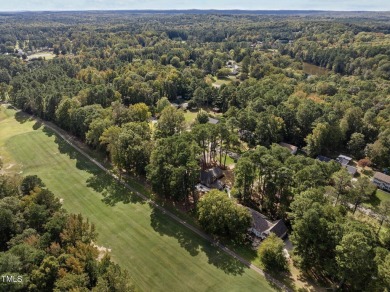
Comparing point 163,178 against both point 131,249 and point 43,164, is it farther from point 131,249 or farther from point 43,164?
point 43,164

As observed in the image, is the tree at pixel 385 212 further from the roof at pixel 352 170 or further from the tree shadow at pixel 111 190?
Answer: the tree shadow at pixel 111 190

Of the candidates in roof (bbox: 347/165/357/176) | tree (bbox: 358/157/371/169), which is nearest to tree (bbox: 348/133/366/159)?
tree (bbox: 358/157/371/169)

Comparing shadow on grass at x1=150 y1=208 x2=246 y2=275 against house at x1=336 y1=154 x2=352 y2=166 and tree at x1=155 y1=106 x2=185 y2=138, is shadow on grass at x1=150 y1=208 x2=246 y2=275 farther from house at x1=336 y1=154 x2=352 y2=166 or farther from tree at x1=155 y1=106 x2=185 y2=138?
house at x1=336 y1=154 x2=352 y2=166

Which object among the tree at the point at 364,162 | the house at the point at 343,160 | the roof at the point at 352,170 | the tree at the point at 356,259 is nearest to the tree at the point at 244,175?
the tree at the point at 356,259

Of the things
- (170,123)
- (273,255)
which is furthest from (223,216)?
(170,123)

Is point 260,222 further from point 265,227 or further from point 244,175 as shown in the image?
point 244,175

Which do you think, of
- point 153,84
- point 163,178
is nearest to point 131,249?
point 163,178
